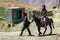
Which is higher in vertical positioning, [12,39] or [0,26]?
[12,39]

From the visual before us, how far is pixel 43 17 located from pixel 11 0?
52.3 m

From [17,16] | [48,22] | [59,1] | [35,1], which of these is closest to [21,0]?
[35,1]

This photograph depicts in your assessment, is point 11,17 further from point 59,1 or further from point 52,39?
point 52,39

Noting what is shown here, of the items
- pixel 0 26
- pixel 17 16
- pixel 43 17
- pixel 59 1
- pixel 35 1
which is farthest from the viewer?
pixel 35 1

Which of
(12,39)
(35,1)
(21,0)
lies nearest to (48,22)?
(12,39)

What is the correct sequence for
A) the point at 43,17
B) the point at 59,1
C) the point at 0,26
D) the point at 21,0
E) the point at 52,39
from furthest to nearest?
the point at 21,0
the point at 0,26
the point at 59,1
the point at 43,17
the point at 52,39

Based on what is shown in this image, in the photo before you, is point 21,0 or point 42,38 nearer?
point 42,38

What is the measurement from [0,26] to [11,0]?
37.2 m

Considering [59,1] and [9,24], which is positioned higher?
[59,1]

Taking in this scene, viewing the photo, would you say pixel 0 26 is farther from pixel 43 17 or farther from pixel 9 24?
pixel 43 17

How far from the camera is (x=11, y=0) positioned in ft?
212

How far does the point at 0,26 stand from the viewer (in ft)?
92.1

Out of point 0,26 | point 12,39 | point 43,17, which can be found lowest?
point 0,26

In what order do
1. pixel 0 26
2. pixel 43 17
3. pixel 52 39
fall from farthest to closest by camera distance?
pixel 0 26
pixel 43 17
pixel 52 39
